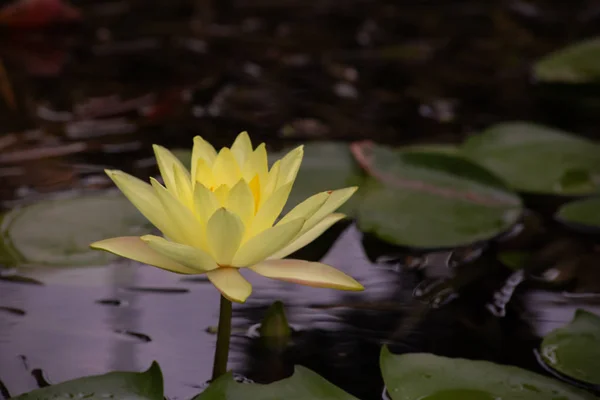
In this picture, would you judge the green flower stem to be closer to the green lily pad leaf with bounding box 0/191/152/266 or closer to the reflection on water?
the reflection on water

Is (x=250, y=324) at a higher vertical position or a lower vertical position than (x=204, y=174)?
lower

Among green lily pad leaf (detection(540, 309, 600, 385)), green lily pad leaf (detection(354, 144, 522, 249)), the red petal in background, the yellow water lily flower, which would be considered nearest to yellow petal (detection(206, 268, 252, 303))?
the yellow water lily flower

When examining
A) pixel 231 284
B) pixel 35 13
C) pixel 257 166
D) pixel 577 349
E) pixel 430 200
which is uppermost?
pixel 35 13

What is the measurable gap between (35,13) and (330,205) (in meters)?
2.38

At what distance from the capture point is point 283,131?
6.73 feet

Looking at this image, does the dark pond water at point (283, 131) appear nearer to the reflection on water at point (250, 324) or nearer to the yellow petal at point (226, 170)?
the reflection on water at point (250, 324)

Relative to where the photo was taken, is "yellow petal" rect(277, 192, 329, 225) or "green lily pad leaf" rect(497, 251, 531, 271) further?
"green lily pad leaf" rect(497, 251, 531, 271)

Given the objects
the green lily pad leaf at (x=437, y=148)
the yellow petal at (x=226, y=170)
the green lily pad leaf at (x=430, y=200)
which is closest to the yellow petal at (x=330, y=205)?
the yellow petal at (x=226, y=170)

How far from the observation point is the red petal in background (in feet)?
9.39

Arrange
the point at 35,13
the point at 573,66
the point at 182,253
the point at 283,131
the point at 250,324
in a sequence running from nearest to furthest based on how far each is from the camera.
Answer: the point at 182,253, the point at 250,324, the point at 283,131, the point at 573,66, the point at 35,13

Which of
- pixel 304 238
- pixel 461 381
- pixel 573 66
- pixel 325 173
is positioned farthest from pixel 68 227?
pixel 573 66

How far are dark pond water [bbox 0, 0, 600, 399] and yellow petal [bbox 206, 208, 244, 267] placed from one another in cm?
26

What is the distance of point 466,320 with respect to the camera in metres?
1.19

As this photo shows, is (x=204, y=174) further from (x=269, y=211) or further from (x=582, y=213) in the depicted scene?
(x=582, y=213)
